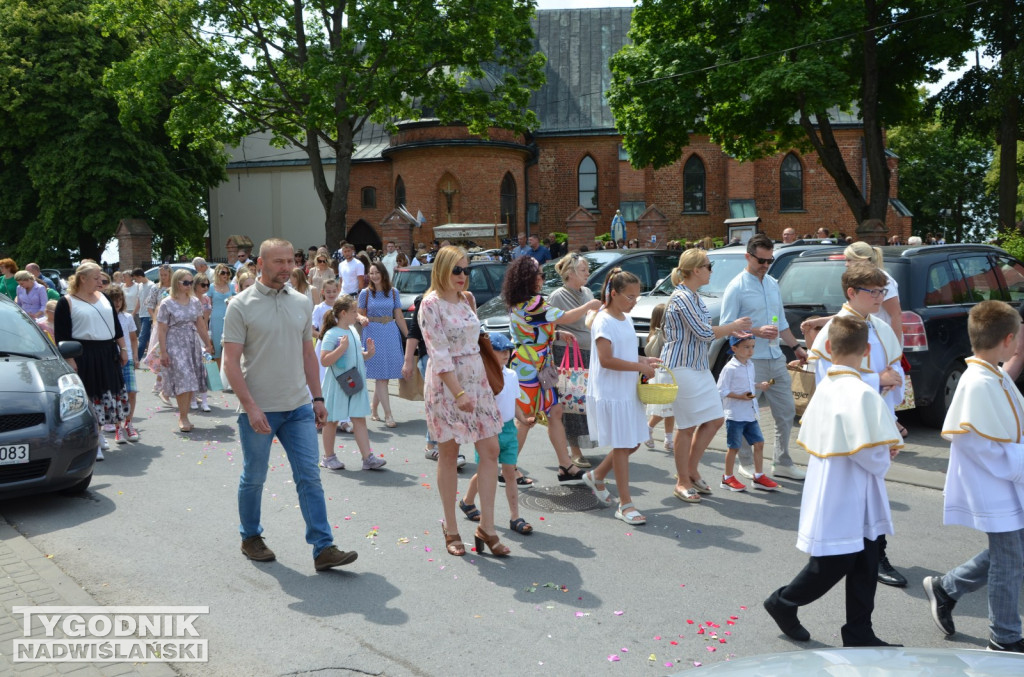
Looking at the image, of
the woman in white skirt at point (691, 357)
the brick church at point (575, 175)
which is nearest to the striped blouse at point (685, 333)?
the woman in white skirt at point (691, 357)

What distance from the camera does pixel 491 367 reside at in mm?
5859

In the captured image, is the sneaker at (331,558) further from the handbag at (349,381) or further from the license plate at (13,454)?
the handbag at (349,381)

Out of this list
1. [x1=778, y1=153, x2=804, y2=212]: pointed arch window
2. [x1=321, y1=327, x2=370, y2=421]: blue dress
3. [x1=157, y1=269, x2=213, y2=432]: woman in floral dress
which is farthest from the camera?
[x1=778, y1=153, x2=804, y2=212]: pointed arch window

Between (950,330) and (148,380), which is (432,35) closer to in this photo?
(148,380)

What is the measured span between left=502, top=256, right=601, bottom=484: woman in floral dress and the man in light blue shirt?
45.6 inches

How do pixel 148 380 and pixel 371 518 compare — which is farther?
pixel 148 380

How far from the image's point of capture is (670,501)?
7.16 meters

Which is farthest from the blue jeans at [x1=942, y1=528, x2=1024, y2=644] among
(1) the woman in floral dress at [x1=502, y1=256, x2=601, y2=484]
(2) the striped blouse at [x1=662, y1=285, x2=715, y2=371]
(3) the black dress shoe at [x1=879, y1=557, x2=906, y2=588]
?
(1) the woman in floral dress at [x1=502, y1=256, x2=601, y2=484]

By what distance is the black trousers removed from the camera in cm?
425

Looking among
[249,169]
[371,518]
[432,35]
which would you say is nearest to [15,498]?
[371,518]

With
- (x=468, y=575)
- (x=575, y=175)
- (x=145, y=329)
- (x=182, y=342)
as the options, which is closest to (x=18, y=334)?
(x=182, y=342)

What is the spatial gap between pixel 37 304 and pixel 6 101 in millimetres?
28330

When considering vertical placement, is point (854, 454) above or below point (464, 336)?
below

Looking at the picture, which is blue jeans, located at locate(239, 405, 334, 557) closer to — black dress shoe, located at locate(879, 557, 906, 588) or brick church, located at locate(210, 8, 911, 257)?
black dress shoe, located at locate(879, 557, 906, 588)
